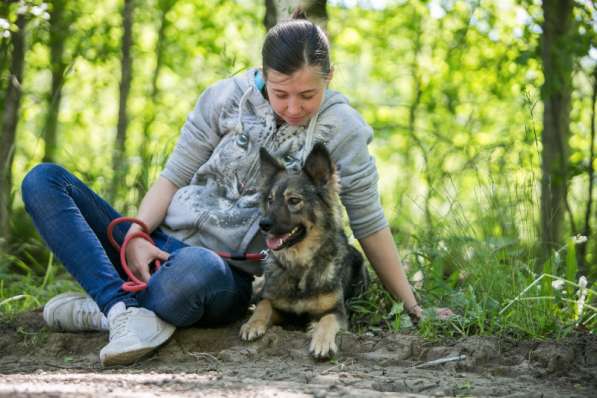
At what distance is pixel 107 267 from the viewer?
3391 millimetres

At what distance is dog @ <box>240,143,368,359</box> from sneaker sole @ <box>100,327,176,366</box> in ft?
1.58

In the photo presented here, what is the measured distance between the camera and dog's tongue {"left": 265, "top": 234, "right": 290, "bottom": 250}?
3551mm

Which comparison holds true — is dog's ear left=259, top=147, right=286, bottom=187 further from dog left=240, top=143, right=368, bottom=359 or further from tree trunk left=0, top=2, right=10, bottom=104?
tree trunk left=0, top=2, right=10, bottom=104

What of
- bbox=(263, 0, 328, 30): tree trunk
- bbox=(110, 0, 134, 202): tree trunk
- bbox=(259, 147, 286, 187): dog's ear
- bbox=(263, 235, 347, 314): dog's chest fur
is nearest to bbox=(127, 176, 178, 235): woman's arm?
bbox=(259, 147, 286, 187): dog's ear

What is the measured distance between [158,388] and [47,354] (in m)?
1.48

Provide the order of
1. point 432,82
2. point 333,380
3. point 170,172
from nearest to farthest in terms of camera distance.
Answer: point 333,380 → point 170,172 → point 432,82

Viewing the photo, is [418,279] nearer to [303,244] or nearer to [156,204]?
[303,244]

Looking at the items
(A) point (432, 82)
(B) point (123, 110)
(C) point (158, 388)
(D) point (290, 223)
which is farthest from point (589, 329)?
(A) point (432, 82)

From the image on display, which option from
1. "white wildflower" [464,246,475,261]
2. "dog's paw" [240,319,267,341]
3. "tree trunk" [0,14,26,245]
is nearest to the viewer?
"dog's paw" [240,319,267,341]

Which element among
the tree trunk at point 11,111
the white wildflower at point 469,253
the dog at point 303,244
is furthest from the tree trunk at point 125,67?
the white wildflower at point 469,253

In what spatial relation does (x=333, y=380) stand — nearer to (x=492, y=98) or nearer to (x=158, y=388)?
(x=158, y=388)

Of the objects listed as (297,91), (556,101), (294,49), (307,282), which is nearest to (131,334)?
(307,282)

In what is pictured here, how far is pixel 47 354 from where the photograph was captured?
3.61m

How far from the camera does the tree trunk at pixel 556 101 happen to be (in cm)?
522
